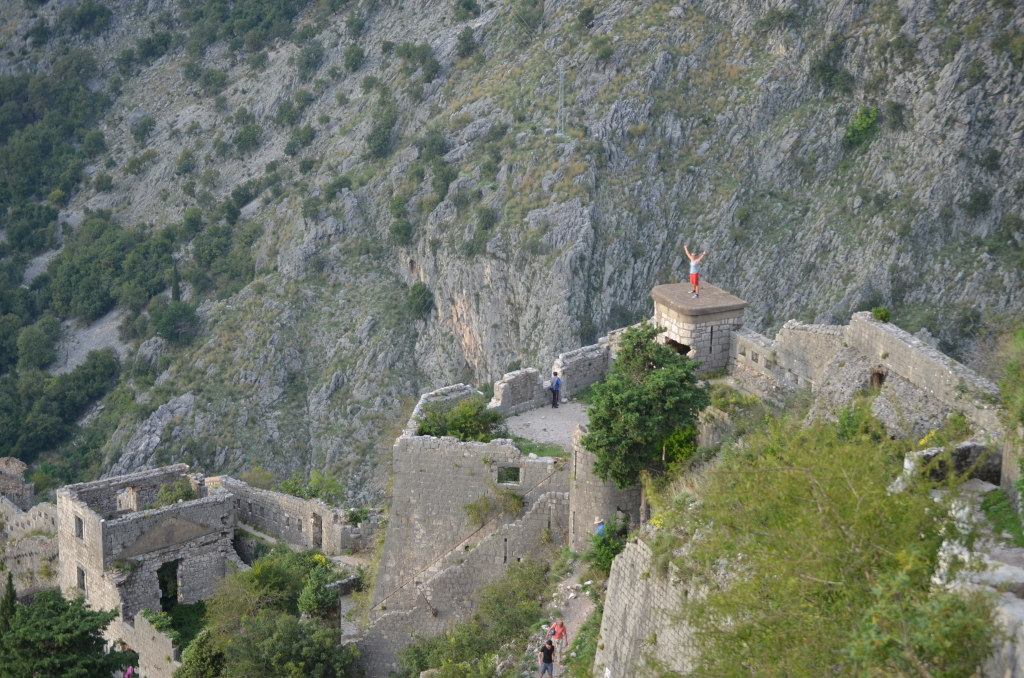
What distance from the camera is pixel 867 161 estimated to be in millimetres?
57719

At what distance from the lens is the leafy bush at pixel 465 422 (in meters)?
23.1

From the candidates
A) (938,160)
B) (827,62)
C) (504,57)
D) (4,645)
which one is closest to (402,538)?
(4,645)

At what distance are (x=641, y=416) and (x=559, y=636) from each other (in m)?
3.86

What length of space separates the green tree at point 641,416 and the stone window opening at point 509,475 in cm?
235

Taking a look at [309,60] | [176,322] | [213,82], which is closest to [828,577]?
[176,322]

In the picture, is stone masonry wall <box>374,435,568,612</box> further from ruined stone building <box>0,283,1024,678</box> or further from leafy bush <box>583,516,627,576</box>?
leafy bush <box>583,516,627,576</box>

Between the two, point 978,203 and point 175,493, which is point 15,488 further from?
point 978,203

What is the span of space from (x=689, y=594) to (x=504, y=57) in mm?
57833

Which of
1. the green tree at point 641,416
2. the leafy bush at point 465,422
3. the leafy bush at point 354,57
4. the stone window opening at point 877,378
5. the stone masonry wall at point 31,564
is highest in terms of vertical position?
the leafy bush at point 354,57

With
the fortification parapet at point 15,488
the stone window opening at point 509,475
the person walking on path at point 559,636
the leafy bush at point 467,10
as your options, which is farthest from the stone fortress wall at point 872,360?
the leafy bush at point 467,10

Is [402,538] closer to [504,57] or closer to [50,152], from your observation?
[504,57]

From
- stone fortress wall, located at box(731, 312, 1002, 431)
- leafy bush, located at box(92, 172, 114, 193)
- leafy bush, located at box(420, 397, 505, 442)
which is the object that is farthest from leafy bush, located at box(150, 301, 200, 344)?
stone fortress wall, located at box(731, 312, 1002, 431)

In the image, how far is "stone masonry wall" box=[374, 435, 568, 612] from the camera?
22.3 m

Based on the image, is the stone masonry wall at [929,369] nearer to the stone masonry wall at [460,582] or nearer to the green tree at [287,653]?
the stone masonry wall at [460,582]
